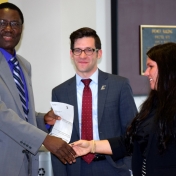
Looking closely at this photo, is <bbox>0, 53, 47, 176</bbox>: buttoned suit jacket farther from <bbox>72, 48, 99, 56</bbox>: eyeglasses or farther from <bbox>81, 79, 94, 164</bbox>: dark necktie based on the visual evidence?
<bbox>72, 48, 99, 56</bbox>: eyeglasses

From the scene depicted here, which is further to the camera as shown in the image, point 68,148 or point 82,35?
point 82,35

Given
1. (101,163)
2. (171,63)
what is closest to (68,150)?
(101,163)

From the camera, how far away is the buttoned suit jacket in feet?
8.30

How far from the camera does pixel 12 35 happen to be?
2.72 metres

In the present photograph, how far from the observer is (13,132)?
2.53 meters

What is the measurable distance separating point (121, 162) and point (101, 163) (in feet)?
0.51

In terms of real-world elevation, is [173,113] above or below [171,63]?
below

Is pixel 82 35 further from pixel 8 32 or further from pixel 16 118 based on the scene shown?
pixel 16 118

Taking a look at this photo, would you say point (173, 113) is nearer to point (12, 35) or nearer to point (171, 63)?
point (171, 63)

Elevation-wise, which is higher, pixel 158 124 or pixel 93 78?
pixel 93 78

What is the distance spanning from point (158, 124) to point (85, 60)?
94 centimetres

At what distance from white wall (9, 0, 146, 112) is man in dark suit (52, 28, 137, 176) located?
581 mm

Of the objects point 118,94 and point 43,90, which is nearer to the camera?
point 118,94

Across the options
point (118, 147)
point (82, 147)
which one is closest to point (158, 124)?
point (118, 147)
